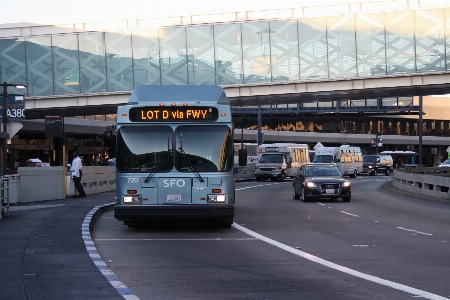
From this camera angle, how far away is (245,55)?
46.0 meters

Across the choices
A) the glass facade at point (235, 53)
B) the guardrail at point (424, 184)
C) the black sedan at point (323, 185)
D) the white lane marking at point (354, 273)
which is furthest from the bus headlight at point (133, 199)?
the glass facade at point (235, 53)

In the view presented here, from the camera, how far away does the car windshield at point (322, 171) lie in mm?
31891

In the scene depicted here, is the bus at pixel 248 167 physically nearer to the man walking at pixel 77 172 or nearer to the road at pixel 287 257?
the man walking at pixel 77 172

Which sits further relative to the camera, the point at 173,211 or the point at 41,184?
the point at 41,184

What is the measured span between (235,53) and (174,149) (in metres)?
29.3

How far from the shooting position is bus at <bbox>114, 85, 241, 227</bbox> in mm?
17391

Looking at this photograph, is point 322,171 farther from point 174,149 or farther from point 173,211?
point 173,211

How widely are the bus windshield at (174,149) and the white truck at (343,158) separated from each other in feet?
149

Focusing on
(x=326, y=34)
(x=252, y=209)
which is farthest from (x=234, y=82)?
(x=252, y=209)

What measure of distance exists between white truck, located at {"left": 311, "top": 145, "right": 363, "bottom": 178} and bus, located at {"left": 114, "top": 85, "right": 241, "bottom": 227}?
4556 cm

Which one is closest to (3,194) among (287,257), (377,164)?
(287,257)

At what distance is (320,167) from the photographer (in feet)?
106

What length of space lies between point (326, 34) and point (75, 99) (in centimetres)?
1566

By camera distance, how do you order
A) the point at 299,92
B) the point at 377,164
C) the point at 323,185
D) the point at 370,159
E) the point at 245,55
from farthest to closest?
1. the point at 377,164
2. the point at 370,159
3. the point at 245,55
4. the point at 299,92
5. the point at 323,185
